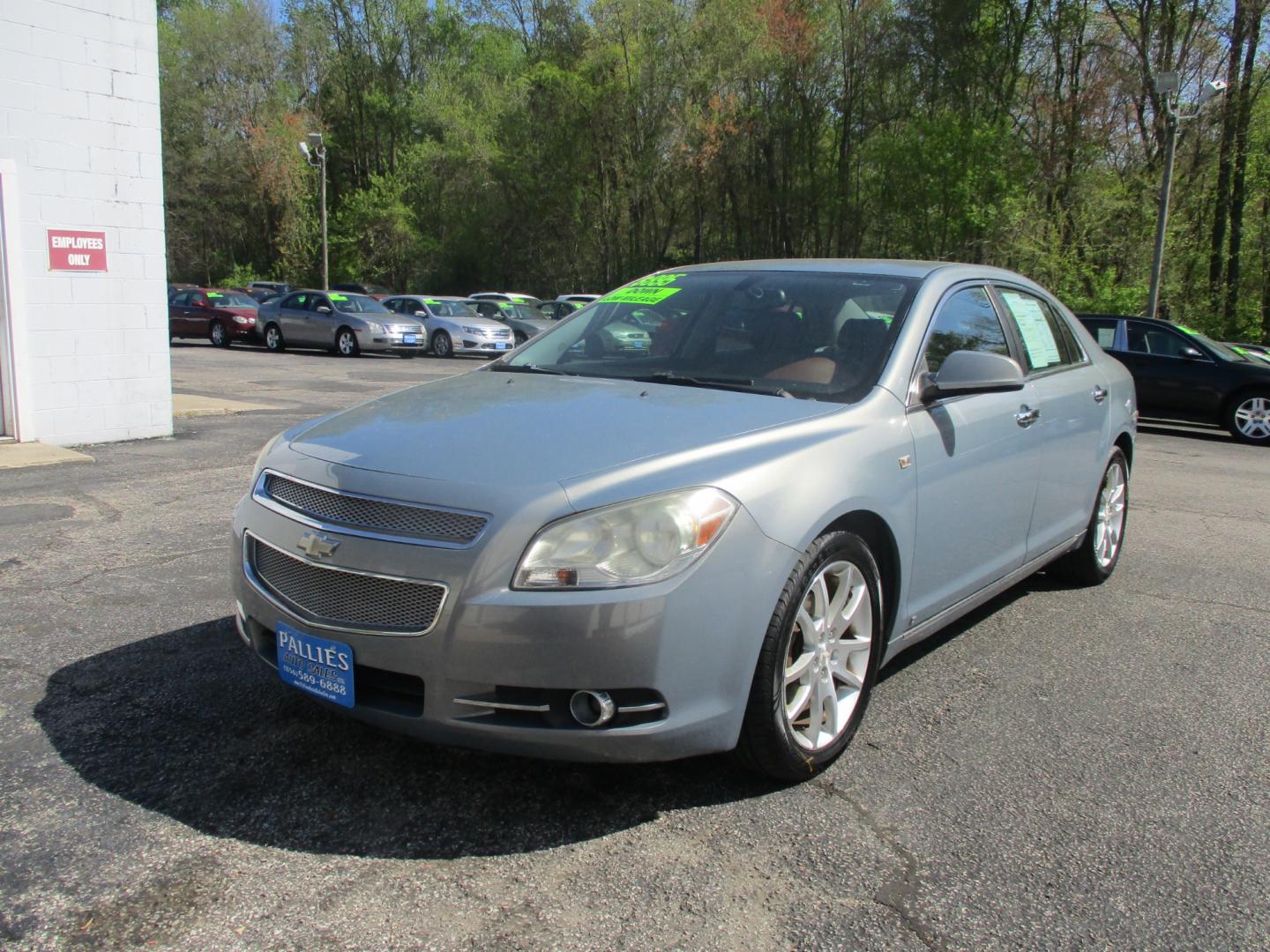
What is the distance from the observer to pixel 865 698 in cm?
328

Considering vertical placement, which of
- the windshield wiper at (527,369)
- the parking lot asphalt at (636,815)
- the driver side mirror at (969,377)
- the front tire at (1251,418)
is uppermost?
the driver side mirror at (969,377)

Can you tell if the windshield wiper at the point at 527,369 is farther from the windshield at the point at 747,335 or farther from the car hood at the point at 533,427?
the car hood at the point at 533,427

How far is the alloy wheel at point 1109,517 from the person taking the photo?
5379 millimetres

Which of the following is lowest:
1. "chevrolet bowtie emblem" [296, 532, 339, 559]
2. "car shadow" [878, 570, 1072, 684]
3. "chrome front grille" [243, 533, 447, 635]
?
"car shadow" [878, 570, 1072, 684]

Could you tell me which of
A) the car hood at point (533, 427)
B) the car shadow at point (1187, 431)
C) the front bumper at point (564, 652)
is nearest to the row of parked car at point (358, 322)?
the car shadow at point (1187, 431)

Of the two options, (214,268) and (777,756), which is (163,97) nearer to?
(214,268)

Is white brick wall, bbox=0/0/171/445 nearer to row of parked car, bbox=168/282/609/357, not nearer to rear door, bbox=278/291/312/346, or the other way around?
row of parked car, bbox=168/282/609/357

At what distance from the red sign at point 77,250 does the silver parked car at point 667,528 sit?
708 centimetres

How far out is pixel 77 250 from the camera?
9445 mm

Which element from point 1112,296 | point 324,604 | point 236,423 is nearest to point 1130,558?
point 324,604

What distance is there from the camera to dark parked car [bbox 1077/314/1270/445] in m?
13.8

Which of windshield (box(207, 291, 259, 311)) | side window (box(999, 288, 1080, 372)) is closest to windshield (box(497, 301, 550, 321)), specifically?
windshield (box(207, 291, 259, 311))

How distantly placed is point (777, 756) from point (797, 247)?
3844 centimetres

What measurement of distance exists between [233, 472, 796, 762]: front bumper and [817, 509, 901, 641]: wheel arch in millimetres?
463
